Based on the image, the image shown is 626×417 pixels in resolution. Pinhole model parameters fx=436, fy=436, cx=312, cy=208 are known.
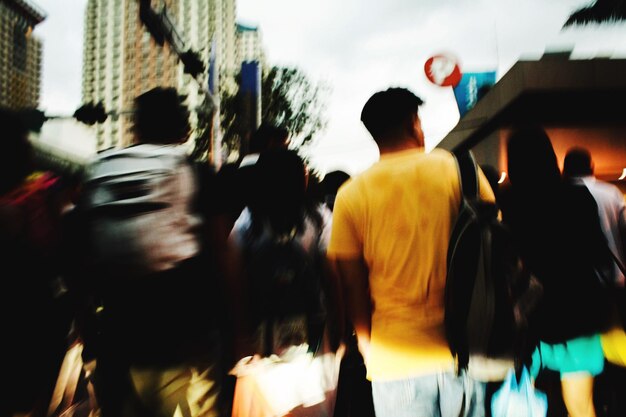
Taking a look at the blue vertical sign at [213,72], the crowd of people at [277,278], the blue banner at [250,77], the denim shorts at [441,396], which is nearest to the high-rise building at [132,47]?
the blue banner at [250,77]

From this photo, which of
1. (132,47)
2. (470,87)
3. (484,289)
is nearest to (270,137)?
(484,289)

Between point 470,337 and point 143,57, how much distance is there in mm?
74456

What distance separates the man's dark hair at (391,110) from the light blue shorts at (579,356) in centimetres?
130

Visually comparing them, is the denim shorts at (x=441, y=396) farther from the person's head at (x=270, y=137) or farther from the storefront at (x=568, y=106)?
the storefront at (x=568, y=106)

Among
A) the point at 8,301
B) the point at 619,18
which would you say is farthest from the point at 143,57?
the point at 8,301

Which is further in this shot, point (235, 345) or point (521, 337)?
point (235, 345)

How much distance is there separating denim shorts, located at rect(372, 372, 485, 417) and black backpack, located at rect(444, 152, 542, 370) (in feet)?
0.26

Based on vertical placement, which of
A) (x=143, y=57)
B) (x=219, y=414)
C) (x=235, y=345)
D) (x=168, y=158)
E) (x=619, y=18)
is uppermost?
(x=143, y=57)

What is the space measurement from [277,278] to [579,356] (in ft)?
5.05

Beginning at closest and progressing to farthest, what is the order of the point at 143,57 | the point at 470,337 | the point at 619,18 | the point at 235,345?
the point at 470,337, the point at 235,345, the point at 619,18, the point at 143,57

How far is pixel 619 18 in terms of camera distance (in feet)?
47.5

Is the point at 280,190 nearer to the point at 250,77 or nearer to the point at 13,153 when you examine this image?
the point at 13,153

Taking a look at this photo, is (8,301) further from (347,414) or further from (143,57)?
(143,57)

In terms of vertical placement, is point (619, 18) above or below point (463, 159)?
above
